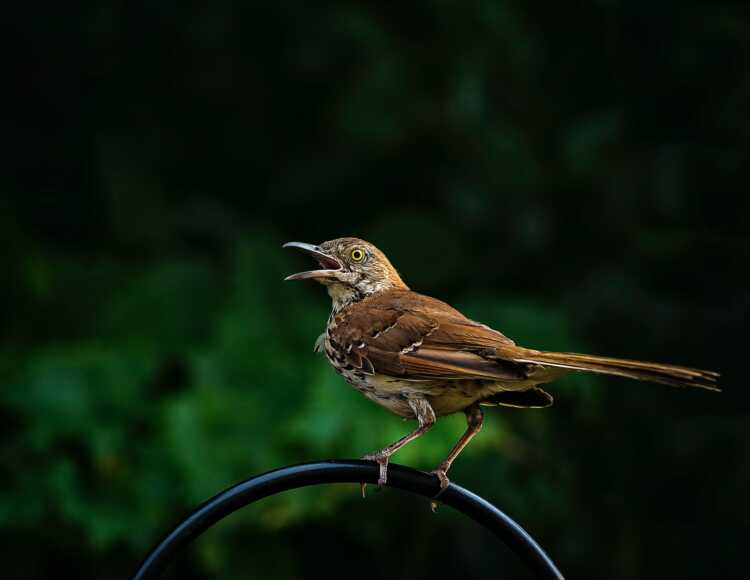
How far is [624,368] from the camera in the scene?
1414mm

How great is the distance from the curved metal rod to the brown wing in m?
0.19

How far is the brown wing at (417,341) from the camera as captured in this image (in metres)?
1.60

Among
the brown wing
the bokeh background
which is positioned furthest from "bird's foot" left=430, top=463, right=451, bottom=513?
the bokeh background

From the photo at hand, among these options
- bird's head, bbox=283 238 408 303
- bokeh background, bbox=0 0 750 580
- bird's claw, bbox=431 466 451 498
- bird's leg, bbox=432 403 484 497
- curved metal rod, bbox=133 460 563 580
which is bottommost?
curved metal rod, bbox=133 460 563 580

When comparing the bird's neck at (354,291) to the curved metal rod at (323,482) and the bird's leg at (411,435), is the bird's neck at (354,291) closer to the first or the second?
the bird's leg at (411,435)

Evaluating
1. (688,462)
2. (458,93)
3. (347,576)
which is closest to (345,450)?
(347,576)

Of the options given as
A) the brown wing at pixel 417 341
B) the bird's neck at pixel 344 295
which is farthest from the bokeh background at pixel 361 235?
the brown wing at pixel 417 341

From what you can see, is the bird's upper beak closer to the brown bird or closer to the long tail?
the brown bird

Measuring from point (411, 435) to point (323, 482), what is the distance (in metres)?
0.18

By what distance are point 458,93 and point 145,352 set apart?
206 centimetres

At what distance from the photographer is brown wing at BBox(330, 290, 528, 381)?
1601mm

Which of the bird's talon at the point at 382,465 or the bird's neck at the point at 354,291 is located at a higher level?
the bird's neck at the point at 354,291

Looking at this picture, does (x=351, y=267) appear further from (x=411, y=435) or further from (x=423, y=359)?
(x=411, y=435)

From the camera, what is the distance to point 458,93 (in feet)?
16.2
